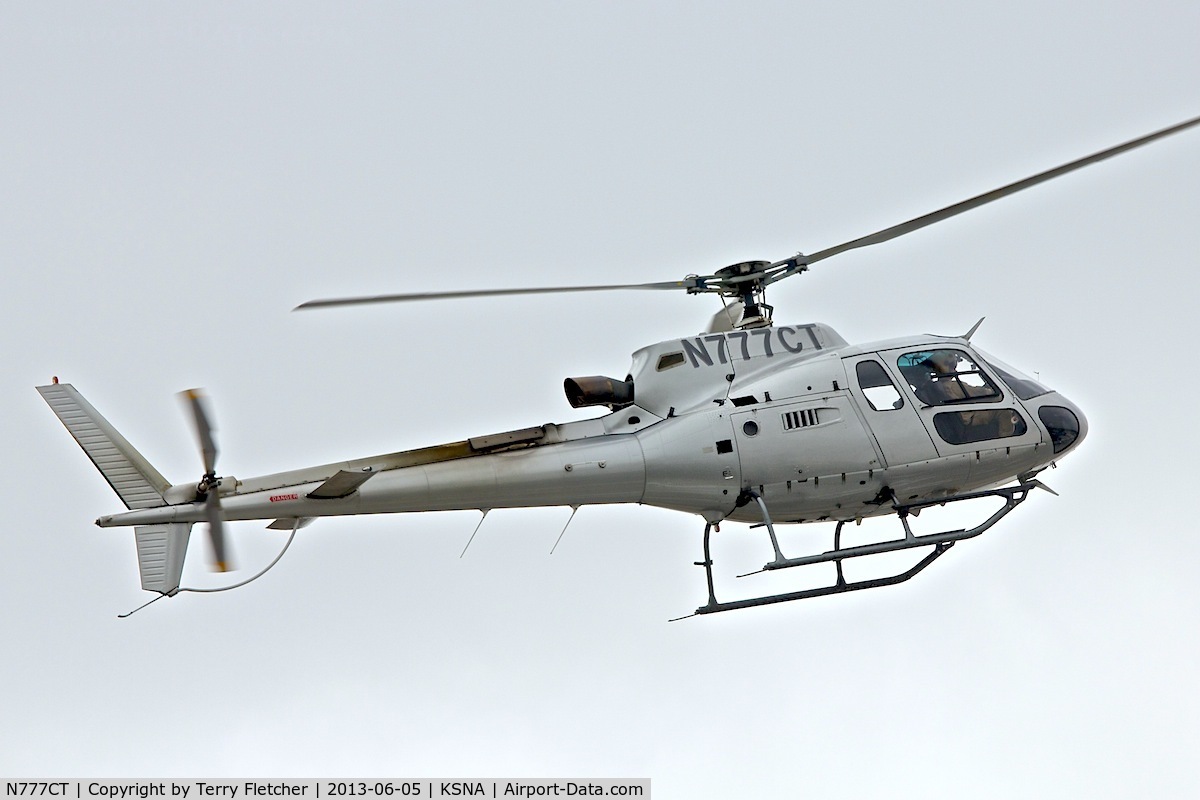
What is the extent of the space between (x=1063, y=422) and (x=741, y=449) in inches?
149

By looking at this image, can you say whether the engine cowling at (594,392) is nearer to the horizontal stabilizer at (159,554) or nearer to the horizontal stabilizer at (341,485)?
the horizontal stabilizer at (341,485)

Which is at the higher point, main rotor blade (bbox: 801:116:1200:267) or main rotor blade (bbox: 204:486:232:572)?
main rotor blade (bbox: 801:116:1200:267)

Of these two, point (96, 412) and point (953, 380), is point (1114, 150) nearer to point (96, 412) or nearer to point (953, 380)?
point (953, 380)

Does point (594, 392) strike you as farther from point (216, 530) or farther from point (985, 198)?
point (985, 198)

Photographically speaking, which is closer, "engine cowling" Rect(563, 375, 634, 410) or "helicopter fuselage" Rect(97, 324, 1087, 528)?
"helicopter fuselage" Rect(97, 324, 1087, 528)

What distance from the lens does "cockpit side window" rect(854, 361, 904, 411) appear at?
1592 cm

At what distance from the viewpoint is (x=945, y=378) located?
1623cm

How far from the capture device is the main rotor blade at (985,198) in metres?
14.0

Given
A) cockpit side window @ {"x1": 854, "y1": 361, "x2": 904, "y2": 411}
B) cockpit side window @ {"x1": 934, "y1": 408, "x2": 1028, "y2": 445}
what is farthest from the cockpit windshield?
cockpit side window @ {"x1": 854, "y1": 361, "x2": 904, "y2": 411}

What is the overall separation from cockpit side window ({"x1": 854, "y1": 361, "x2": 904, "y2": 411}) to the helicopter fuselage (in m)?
0.01

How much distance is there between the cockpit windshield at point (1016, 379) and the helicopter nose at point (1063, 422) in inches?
7.3

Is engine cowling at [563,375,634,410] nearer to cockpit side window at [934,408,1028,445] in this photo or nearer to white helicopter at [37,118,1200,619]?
white helicopter at [37,118,1200,619]

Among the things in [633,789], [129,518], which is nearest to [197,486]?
[129,518]

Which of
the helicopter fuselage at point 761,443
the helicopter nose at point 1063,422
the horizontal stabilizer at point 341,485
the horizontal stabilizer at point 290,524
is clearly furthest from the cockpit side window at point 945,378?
the horizontal stabilizer at point 290,524
